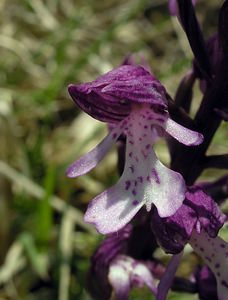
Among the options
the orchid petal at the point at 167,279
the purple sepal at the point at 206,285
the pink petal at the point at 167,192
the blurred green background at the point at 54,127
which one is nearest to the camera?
the pink petal at the point at 167,192

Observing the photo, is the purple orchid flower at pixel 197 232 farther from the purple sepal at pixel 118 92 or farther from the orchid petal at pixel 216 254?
the purple sepal at pixel 118 92

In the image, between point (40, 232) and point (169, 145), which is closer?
point (169, 145)

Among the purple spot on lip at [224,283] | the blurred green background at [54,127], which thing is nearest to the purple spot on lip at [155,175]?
the purple spot on lip at [224,283]

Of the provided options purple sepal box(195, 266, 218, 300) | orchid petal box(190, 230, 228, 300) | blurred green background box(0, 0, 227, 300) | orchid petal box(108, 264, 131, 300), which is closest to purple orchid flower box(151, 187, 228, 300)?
orchid petal box(190, 230, 228, 300)

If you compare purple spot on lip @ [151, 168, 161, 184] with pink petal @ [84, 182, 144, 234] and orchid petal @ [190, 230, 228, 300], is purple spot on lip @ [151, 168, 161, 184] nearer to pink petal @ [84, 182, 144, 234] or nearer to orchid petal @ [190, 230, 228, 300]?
pink petal @ [84, 182, 144, 234]

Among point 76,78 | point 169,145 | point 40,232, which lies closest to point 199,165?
point 169,145

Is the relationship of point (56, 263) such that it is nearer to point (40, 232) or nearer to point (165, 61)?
point (40, 232)

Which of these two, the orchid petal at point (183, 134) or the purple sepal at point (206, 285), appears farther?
the purple sepal at point (206, 285)

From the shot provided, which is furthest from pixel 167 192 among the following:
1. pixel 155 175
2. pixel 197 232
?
pixel 197 232
